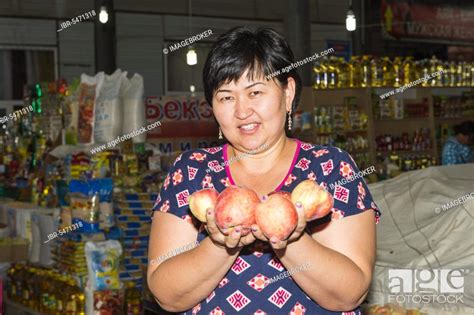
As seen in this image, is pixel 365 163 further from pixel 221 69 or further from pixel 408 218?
pixel 221 69

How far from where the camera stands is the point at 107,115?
19.4 ft

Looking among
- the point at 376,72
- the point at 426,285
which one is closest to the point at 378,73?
the point at 376,72

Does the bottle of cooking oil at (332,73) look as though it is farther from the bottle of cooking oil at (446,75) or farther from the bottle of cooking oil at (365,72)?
the bottle of cooking oil at (446,75)

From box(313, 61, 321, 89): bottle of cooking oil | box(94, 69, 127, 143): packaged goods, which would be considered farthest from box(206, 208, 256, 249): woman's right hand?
box(313, 61, 321, 89): bottle of cooking oil

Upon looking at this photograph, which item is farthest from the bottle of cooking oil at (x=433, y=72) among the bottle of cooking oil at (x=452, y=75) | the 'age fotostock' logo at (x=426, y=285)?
the 'age fotostock' logo at (x=426, y=285)

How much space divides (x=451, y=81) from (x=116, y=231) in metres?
7.53

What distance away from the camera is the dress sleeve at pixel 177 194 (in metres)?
1.89

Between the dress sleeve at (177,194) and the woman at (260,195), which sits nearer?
the woman at (260,195)

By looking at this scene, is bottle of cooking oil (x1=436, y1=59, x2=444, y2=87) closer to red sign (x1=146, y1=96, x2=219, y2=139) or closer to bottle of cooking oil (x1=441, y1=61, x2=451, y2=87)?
bottle of cooking oil (x1=441, y1=61, x2=451, y2=87)

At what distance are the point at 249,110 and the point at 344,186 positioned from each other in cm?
28

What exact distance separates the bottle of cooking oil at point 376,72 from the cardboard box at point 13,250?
19.0 ft

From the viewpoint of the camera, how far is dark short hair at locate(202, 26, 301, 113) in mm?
1871

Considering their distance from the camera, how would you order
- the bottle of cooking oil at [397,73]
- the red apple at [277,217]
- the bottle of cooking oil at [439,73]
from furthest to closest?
the bottle of cooking oil at [439,73]
the bottle of cooking oil at [397,73]
the red apple at [277,217]

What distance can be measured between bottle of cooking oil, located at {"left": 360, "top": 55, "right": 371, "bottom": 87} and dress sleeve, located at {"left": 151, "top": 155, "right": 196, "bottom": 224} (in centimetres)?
886
